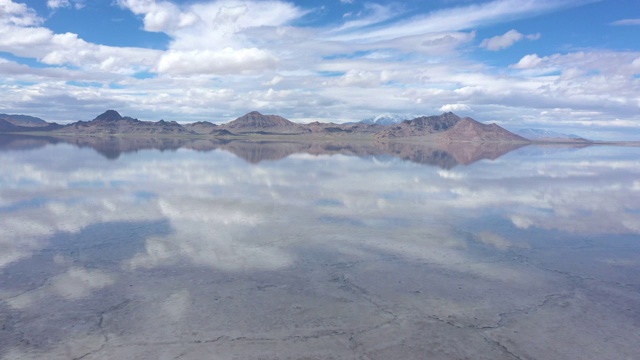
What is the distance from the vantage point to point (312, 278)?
1441 centimetres

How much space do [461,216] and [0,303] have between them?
20.7 meters

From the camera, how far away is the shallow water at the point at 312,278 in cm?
1047

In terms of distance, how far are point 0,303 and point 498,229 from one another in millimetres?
19921

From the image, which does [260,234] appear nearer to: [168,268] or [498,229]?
[168,268]

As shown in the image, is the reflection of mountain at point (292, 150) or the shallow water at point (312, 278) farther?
the reflection of mountain at point (292, 150)

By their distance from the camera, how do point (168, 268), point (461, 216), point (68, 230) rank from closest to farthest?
point (168, 268) < point (68, 230) < point (461, 216)

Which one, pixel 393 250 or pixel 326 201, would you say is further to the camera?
pixel 326 201

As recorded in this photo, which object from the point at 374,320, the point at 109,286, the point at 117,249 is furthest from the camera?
the point at 117,249

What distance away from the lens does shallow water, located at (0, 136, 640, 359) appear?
10469 mm

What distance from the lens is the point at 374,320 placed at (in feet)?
37.8

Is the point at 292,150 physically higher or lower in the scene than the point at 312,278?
higher

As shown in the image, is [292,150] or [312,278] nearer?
[312,278]

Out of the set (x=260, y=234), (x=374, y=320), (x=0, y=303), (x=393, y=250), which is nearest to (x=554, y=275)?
(x=393, y=250)

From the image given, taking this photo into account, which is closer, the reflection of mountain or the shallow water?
the shallow water
